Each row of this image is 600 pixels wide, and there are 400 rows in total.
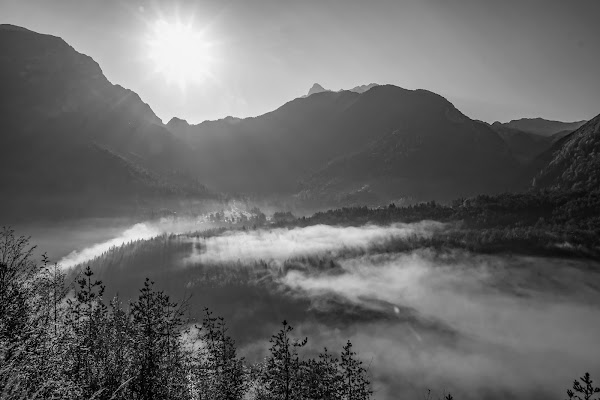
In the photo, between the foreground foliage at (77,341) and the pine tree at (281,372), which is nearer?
the foreground foliage at (77,341)

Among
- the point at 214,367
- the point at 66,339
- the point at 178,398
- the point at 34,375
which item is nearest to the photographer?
the point at 34,375

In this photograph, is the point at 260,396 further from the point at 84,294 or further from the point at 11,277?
the point at 11,277

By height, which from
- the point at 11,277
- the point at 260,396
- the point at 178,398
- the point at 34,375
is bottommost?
the point at 260,396

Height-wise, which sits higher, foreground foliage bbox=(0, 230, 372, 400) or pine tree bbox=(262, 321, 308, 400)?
foreground foliage bbox=(0, 230, 372, 400)

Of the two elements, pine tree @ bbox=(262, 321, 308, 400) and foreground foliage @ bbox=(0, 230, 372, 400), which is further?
pine tree @ bbox=(262, 321, 308, 400)

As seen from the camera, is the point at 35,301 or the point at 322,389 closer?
the point at 35,301

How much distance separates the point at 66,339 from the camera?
34.3 m

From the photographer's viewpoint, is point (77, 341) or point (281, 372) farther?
point (281, 372)

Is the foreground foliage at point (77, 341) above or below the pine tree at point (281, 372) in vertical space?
above

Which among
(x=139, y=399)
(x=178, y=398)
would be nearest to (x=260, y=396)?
(x=178, y=398)

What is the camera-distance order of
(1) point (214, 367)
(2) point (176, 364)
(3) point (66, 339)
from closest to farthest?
(3) point (66, 339)
(2) point (176, 364)
(1) point (214, 367)

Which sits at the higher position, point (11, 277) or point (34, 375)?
point (11, 277)

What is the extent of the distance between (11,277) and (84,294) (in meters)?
11.8

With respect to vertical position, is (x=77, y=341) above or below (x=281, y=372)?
above
